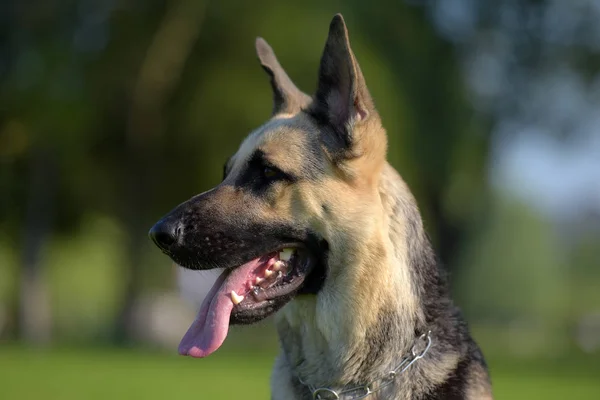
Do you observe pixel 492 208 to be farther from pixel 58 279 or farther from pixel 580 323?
pixel 58 279

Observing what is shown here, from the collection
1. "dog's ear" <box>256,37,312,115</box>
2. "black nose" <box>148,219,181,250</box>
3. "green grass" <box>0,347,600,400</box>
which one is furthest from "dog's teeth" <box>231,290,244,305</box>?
"green grass" <box>0,347,600,400</box>

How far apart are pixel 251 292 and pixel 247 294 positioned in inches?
1.0

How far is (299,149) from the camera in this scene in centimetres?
435

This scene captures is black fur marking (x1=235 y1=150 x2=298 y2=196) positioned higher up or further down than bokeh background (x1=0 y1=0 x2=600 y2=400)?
higher up

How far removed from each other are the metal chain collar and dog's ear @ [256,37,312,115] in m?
1.68

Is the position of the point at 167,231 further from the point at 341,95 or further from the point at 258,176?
the point at 341,95

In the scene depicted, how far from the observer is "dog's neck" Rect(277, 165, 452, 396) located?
4121mm

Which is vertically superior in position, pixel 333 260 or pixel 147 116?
pixel 333 260

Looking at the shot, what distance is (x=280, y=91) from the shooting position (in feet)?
17.0

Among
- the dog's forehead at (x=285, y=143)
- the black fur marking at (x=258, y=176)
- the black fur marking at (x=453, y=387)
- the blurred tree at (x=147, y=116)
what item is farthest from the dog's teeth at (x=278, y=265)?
the blurred tree at (x=147, y=116)

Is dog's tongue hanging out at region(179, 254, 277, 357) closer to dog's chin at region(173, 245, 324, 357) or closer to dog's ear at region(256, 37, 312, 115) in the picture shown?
dog's chin at region(173, 245, 324, 357)

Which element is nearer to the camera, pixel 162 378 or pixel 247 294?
pixel 247 294

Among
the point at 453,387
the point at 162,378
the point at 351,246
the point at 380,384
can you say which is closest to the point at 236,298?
the point at 351,246

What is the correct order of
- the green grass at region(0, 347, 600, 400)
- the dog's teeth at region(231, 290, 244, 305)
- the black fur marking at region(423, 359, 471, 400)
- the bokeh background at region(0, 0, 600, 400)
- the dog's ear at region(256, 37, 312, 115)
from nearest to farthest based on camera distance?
1. the black fur marking at region(423, 359, 471, 400)
2. the dog's teeth at region(231, 290, 244, 305)
3. the dog's ear at region(256, 37, 312, 115)
4. the green grass at region(0, 347, 600, 400)
5. the bokeh background at region(0, 0, 600, 400)
